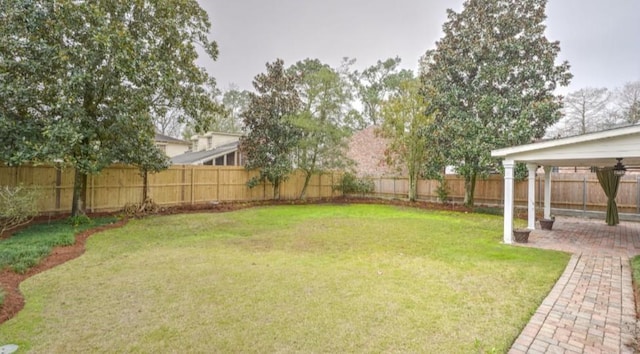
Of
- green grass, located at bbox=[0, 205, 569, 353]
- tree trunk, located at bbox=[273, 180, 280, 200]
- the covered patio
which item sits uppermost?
the covered patio

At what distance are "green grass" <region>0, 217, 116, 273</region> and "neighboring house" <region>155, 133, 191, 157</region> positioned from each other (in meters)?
14.2

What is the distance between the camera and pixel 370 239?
27.1ft

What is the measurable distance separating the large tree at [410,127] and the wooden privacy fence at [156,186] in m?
4.92

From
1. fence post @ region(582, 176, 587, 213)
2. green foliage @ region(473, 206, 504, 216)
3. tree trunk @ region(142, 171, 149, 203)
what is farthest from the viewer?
green foliage @ region(473, 206, 504, 216)

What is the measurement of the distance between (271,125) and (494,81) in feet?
35.0

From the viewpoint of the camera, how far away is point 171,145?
A: 81.0ft

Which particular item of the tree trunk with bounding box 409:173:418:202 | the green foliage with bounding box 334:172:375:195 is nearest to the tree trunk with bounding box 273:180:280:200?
the green foliage with bounding box 334:172:375:195

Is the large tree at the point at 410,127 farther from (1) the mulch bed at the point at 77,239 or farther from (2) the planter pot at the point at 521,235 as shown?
(2) the planter pot at the point at 521,235

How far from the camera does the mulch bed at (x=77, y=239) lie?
162 inches

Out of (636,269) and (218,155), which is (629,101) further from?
(218,155)

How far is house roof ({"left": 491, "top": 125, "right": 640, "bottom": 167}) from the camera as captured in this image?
571 cm

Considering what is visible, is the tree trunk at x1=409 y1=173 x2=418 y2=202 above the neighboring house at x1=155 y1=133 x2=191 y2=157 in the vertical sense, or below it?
below

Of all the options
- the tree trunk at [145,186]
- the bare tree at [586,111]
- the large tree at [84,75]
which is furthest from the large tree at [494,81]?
the tree trunk at [145,186]

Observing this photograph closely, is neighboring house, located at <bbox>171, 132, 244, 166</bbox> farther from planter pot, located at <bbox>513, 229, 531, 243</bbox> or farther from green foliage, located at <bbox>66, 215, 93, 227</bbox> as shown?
planter pot, located at <bbox>513, 229, 531, 243</bbox>
